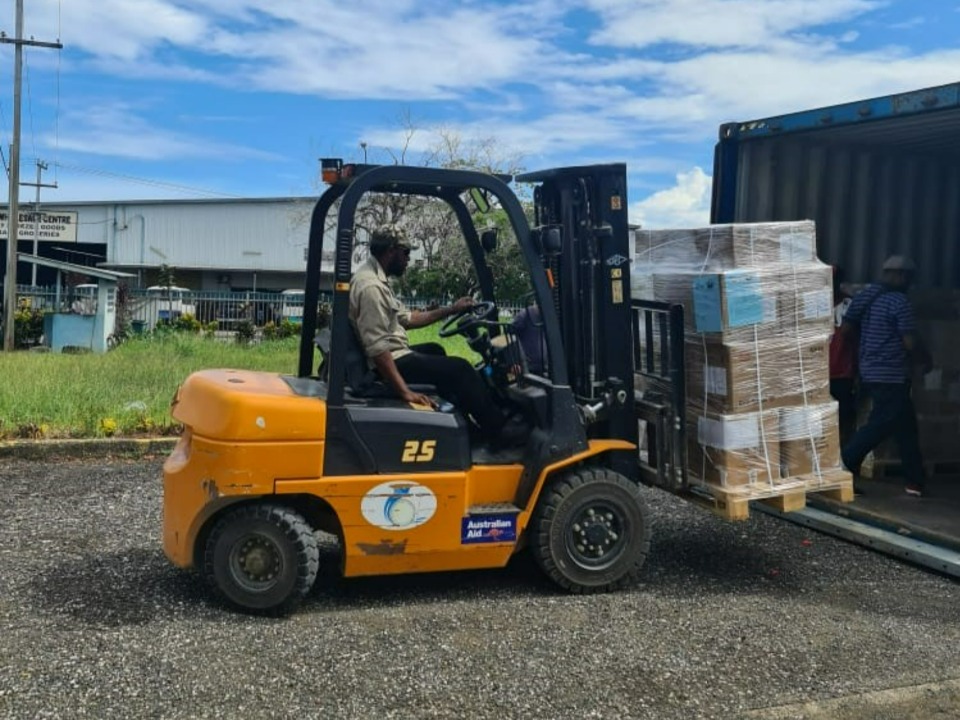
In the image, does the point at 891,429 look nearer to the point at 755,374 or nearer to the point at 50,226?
the point at 755,374

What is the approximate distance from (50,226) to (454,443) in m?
43.7

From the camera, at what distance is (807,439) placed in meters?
5.23

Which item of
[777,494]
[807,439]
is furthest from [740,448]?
[807,439]

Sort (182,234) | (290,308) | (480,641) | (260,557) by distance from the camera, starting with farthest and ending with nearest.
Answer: (182,234) < (290,308) < (260,557) < (480,641)

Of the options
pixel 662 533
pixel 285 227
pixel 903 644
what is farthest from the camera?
pixel 285 227

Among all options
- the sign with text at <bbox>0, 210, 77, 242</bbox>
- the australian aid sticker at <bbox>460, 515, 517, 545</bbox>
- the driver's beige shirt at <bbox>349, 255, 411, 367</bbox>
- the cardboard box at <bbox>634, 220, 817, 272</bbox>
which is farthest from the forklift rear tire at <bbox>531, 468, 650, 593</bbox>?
the sign with text at <bbox>0, 210, 77, 242</bbox>

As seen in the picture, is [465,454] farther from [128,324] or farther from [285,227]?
[285,227]

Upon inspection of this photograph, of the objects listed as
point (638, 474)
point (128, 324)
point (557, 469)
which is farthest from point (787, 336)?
point (128, 324)

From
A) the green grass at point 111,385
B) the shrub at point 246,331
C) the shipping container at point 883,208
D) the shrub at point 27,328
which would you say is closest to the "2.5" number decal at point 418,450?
the shipping container at point 883,208

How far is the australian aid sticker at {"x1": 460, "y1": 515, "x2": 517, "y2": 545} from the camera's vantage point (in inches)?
190

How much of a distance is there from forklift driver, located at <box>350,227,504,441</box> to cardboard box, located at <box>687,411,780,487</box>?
1.17 m

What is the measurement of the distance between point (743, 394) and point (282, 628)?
8.74ft

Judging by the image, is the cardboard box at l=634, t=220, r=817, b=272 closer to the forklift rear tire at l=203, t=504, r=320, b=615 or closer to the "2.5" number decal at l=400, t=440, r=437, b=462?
the "2.5" number decal at l=400, t=440, r=437, b=462

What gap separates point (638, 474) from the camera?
17.6 feet
